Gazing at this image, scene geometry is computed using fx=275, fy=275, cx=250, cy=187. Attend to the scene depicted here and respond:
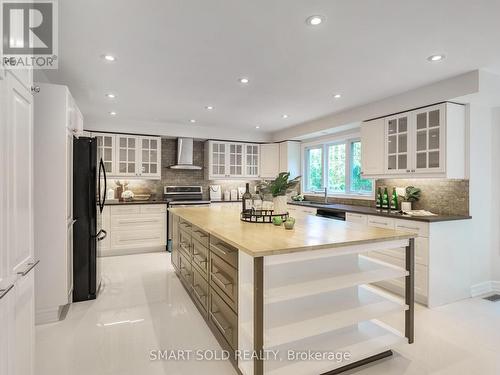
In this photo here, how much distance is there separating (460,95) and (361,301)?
96.4 inches

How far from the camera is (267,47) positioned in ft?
7.84

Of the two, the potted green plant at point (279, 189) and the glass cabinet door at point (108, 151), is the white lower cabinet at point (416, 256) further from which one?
the glass cabinet door at point (108, 151)

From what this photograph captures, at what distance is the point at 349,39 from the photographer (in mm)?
2230

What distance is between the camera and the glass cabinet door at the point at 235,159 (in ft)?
20.1

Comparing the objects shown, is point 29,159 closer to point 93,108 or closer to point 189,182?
point 93,108

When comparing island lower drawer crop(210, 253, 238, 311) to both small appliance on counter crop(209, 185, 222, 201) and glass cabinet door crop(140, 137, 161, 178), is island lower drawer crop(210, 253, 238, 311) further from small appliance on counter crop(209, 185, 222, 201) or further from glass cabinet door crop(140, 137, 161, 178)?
small appliance on counter crop(209, 185, 222, 201)

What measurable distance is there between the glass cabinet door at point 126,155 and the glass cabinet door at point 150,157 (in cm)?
14

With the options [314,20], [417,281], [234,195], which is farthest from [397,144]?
[234,195]

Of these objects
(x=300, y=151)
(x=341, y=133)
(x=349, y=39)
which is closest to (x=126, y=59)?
(x=349, y=39)

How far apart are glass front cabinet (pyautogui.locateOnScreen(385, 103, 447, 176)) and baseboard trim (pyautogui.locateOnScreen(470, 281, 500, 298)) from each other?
1.51 m

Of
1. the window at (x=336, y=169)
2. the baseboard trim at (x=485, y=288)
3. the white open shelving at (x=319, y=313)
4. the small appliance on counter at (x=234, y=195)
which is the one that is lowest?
the baseboard trim at (x=485, y=288)

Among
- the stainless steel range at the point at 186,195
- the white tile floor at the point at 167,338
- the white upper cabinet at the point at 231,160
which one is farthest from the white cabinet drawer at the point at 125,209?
the white tile floor at the point at 167,338

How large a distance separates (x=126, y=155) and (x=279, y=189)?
375 centimetres

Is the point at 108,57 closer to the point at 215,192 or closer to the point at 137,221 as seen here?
the point at 137,221
